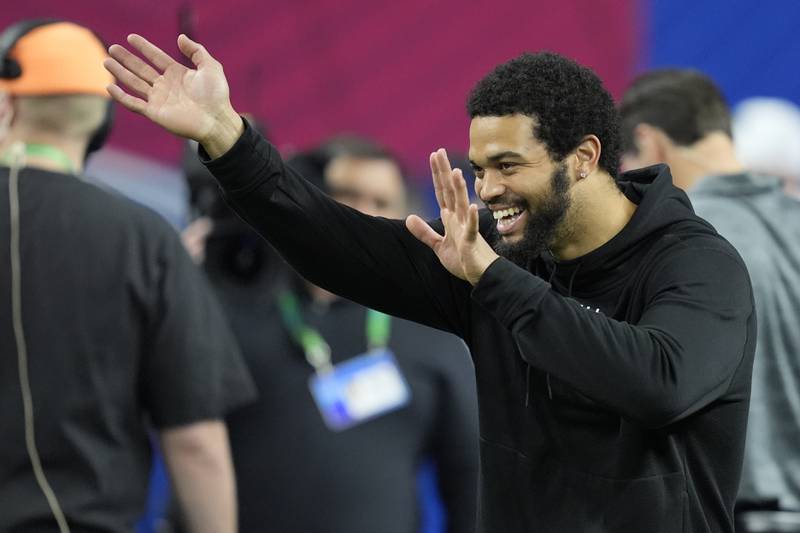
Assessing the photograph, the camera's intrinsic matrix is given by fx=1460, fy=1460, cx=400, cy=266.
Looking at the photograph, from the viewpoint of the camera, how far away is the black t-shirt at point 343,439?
3541 millimetres

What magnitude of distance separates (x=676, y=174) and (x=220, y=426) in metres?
1.17

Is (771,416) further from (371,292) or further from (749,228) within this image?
(371,292)

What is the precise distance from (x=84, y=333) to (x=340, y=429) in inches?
34.9

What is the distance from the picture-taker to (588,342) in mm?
1983

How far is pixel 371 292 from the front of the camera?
7.83 ft

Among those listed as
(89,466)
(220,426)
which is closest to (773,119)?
(220,426)

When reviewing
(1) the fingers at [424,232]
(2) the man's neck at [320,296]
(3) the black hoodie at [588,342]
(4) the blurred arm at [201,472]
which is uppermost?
(1) the fingers at [424,232]

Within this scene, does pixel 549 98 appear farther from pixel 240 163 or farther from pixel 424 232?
pixel 240 163

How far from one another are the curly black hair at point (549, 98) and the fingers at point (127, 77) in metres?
0.52

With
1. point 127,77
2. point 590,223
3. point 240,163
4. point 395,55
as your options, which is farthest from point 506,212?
point 395,55

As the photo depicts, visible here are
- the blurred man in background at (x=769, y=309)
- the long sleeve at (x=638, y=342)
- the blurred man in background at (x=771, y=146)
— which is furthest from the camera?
the blurred man in background at (x=771, y=146)

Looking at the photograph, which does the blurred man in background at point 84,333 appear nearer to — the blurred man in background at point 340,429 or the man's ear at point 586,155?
the blurred man in background at point 340,429

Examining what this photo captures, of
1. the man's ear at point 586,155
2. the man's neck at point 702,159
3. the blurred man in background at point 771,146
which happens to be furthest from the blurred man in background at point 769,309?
the blurred man in background at point 771,146

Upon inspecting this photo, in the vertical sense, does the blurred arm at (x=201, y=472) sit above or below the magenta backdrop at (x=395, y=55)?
below
